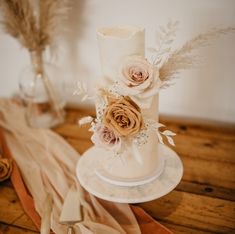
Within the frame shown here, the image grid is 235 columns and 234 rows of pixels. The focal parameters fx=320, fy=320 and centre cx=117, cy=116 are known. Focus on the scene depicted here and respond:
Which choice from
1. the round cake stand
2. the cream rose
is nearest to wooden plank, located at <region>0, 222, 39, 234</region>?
the round cake stand

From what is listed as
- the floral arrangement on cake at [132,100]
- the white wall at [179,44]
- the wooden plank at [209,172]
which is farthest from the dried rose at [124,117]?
the white wall at [179,44]

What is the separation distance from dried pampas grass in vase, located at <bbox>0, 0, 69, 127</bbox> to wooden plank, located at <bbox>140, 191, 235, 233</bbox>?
0.53 metres

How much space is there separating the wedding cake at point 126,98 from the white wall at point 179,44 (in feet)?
1.05

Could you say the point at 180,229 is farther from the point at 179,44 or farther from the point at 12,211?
the point at 179,44

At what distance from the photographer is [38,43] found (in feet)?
3.40

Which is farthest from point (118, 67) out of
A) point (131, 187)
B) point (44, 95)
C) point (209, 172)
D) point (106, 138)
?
point (44, 95)

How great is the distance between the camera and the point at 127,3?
3.32 ft

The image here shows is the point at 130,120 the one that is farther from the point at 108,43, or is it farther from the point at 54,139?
the point at 54,139

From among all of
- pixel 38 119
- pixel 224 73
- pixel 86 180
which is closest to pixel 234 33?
pixel 224 73

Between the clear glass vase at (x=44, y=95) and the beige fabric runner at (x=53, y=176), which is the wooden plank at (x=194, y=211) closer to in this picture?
the beige fabric runner at (x=53, y=176)

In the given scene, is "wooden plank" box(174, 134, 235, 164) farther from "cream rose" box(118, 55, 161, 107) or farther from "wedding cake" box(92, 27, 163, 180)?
"cream rose" box(118, 55, 161, 107)

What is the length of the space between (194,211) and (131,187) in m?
0.15

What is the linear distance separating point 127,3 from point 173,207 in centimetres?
63

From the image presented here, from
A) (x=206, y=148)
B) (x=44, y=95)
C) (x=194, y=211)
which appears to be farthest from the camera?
(x=44, y=95)
